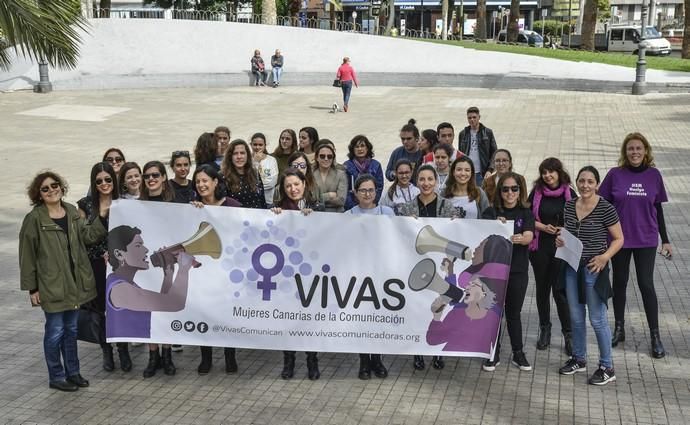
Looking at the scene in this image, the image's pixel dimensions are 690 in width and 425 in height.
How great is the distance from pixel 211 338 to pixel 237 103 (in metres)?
21.2

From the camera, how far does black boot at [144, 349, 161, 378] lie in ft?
22.5

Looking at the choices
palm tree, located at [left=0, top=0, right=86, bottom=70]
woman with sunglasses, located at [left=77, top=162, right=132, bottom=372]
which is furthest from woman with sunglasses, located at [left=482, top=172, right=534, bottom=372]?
palm tree, located at [left=0, top=0, right=86, bottom=70]

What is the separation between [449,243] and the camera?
6.57 meters

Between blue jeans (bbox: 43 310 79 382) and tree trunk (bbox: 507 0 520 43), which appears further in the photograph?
tree trunk (bbox: 507 0 520 43)

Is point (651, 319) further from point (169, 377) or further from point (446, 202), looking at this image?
point (169, 377)

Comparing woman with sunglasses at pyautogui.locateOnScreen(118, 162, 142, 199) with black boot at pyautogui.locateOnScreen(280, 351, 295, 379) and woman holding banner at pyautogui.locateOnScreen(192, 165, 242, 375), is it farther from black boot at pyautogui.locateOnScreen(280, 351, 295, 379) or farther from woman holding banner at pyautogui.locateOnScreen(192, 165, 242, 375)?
black boot at pyautogui.locateOnScreen(280, 351, 295, 379)

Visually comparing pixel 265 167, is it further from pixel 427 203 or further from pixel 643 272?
pixel 643 272

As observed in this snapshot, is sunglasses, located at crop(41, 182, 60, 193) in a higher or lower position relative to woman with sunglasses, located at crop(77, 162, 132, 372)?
higher

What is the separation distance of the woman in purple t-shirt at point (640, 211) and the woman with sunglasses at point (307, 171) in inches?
96.7

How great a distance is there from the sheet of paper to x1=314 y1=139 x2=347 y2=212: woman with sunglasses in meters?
2.24

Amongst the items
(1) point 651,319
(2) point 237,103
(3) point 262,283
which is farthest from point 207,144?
(2) point 237,103

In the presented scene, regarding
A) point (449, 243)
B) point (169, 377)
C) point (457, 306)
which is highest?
point (449, 243)

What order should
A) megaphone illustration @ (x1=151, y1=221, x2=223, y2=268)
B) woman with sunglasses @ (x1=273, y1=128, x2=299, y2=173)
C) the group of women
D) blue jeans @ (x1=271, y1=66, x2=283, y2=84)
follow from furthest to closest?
blue jeans @ (x1=271, y1=66, x2=283, y2=84), woman with sunglasses @ (x1=273, y1=128, x2=299, y2=173), megaphone illustration @ (x1=151, y1=221, x2=223, y2=268), the group of women

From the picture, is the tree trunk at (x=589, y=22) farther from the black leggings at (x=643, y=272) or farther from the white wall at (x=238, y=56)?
the black leggings at (x=643, y=272)
